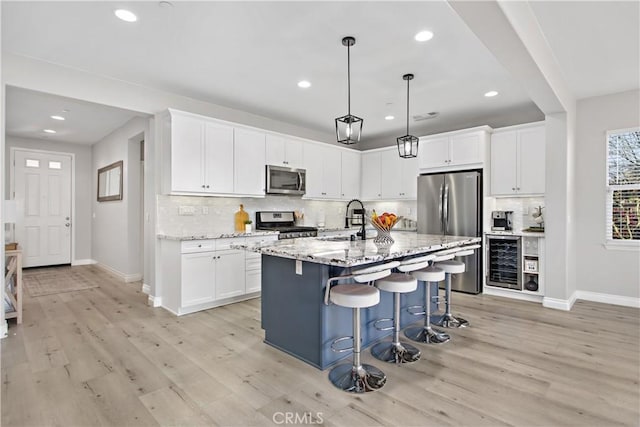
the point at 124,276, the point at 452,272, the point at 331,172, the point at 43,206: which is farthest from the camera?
the point at 43,206

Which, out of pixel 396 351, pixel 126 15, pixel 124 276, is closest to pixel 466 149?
pixel 396 351

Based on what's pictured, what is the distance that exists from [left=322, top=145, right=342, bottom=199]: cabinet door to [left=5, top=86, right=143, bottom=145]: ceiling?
116 inches

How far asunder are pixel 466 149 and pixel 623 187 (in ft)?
6.30

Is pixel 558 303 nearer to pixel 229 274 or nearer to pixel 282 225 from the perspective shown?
pixel 282 225

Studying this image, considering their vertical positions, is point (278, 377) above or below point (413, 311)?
below

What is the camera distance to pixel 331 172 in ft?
19.8

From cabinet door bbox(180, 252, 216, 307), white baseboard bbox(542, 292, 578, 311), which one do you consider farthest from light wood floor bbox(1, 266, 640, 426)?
white baseboard bbox(542, 292, 578, 311)

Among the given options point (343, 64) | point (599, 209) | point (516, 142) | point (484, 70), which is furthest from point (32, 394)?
point (599, 209)

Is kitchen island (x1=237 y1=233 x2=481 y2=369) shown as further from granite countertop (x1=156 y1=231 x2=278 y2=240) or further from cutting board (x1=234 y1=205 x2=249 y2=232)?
cutting board (x1=234 y1=205 x2=249 y2=232)

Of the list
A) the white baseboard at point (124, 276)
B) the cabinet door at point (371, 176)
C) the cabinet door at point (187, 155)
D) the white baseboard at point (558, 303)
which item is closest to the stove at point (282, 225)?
the cabinet door at point (187, 155)

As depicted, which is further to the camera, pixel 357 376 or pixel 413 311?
pixel 413 311

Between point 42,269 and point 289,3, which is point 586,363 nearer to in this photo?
point 289,3

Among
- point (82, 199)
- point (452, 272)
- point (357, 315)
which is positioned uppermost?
point (82, 199)

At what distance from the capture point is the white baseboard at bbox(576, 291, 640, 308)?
4.20 m
